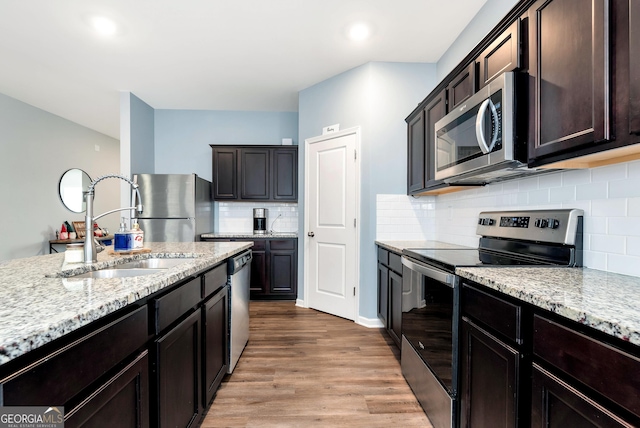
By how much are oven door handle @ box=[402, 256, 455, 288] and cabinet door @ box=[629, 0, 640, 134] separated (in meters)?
0.85

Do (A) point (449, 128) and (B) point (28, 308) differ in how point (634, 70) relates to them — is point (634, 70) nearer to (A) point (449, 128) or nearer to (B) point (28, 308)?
(A) point (449, 128)

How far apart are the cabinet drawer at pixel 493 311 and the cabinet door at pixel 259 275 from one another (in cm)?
307

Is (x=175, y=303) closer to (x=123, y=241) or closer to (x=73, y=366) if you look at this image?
(x=73, y=366)

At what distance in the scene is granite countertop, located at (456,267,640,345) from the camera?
0.70 m

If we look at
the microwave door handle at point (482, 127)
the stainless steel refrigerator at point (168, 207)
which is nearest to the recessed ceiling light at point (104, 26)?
the stainless steel refrigerator at point (168, 207)

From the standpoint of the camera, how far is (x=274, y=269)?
13.4 feet

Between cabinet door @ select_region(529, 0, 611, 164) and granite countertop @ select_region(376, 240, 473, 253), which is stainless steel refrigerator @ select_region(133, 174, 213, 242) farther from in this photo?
cabinet door @ select_region(529, 0, 611, 164)

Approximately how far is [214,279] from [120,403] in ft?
2.89

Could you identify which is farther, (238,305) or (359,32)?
(359,32)

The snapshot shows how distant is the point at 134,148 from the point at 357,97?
10.2ft

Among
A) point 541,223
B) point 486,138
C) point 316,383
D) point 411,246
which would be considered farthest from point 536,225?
point 316,383

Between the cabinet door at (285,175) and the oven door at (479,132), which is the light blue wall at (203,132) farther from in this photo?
the oven door at (479,132)

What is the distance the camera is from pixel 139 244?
1860 millimetres

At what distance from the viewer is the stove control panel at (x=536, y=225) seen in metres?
1.42
